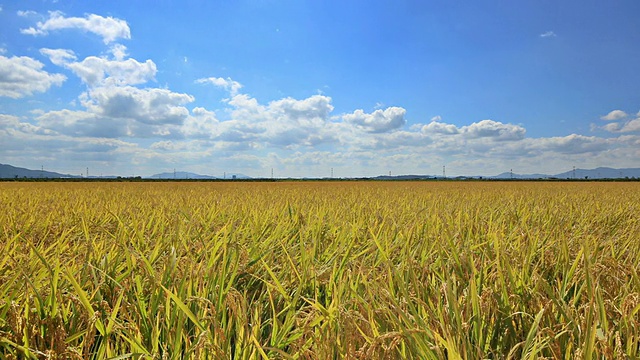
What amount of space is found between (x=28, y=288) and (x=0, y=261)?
65 centimetres

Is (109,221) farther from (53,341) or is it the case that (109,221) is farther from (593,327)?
(593,327)

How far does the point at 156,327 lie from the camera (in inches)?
49.7

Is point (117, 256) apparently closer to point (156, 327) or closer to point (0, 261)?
point (0, 261)

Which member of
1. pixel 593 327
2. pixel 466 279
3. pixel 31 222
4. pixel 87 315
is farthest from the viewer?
pixel 31 222

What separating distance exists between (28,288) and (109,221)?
2491 mm

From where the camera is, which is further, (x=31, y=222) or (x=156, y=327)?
(x=31, y=222)

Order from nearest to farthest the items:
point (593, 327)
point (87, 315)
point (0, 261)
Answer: point (593, 327), point (87, 315), point (0, 261)

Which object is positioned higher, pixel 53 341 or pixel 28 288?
pixel 28 288

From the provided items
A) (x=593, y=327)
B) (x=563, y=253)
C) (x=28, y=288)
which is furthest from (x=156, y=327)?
(x=563, y=253)

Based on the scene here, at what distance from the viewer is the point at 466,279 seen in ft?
5.91

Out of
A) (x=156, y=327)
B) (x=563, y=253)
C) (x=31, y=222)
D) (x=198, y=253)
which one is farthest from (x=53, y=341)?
(x=31, y=222)

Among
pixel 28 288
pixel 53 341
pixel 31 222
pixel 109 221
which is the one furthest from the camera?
pixel 109 221

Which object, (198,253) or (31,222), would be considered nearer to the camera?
(198,253)

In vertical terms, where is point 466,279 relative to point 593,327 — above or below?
below
